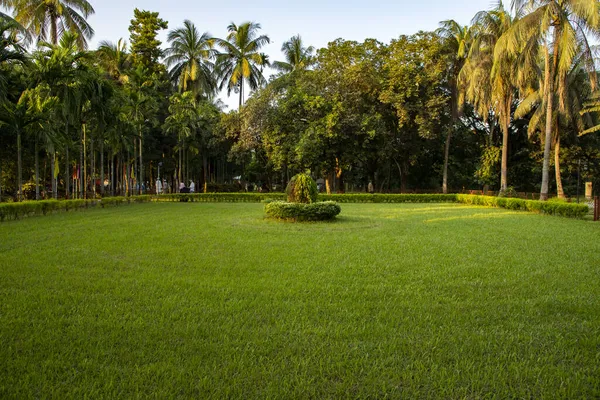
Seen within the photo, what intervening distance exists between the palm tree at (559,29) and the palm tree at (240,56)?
69.5 ft

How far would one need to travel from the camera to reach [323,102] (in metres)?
27.6

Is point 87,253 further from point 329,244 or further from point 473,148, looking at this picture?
point 473,148

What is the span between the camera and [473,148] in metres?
34.9

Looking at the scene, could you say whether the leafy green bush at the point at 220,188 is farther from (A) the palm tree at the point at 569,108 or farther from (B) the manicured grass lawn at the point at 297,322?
(B) the manicured grass lawn at the point at 297,322

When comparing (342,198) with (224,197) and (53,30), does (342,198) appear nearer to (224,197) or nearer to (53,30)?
(224,197)

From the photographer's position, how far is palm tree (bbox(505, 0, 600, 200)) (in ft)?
52.6

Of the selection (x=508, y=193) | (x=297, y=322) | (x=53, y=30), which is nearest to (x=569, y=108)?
(x=508, y=193)

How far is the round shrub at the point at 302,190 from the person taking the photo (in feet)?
44.6

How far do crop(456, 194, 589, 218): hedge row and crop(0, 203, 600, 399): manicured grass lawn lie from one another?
8.46 m

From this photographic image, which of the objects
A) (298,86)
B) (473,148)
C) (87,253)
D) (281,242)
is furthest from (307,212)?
(473,148)

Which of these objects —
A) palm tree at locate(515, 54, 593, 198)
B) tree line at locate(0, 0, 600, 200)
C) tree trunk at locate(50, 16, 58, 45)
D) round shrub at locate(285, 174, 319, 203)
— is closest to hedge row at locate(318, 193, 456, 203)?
tree line at locate(0, 0, 600, 200)

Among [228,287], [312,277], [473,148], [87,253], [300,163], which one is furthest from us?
[473,148]

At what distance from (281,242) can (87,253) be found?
3629 mm

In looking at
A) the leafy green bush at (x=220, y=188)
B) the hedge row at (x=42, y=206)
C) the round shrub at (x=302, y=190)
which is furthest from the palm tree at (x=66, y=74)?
the leafy green bush at (x=220, y=188)
